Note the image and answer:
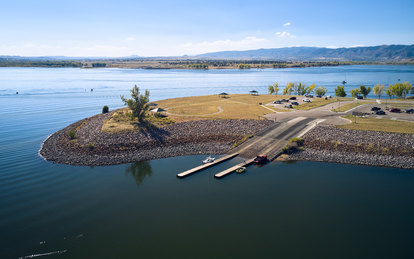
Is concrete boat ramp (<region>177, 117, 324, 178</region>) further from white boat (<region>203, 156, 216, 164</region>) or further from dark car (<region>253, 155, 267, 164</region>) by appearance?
dark car (<region>253, 155, 267, 164</region>)

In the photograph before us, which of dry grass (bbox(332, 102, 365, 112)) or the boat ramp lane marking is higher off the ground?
dry grass (bbox(332, 102, 365, 112))

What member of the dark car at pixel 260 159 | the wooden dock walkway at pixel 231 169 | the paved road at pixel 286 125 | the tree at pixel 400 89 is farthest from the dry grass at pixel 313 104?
the wooden dock walkway at pixel 231 169

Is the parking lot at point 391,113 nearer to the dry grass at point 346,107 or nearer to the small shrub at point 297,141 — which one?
the dry grass at point 346,107

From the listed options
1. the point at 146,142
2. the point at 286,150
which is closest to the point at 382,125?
the point at 286,150

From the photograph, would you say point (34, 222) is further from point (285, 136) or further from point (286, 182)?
point (285, 136)

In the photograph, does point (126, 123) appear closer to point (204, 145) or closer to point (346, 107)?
point (204, 145)

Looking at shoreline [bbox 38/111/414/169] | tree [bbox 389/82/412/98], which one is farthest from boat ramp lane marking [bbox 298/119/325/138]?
tree [bbox 389/82/412/98]

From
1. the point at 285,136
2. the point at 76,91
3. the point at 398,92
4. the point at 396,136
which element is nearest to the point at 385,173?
the point at 396,136
